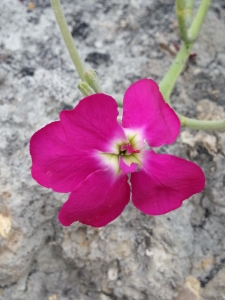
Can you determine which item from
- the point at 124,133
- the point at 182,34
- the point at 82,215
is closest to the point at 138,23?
the point at 182,34

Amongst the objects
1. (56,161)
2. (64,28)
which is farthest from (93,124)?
(64,28)

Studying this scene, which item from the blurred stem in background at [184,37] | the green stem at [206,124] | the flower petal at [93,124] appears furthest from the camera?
the blurred stem in background at [184,37]

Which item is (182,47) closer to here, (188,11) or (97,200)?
(188,11)

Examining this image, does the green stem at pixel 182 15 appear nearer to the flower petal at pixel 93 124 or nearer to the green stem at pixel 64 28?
the green stem at pixel 64 28

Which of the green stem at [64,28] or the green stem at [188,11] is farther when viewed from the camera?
the green stem at [188,11]

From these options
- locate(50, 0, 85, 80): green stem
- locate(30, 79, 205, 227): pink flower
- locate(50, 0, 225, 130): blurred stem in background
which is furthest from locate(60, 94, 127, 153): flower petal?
locate(50, 0, 85, 80): green stem

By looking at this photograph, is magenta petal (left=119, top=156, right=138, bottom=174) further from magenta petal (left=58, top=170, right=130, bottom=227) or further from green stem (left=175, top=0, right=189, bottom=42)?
green stem (left=175, top=0, right=189, bottom=42)

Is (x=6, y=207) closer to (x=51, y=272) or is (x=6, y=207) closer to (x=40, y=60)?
(x=51, y=272)

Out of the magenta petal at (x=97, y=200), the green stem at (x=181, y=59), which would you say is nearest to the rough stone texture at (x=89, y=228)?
the green stem at (x=181, y=59)
